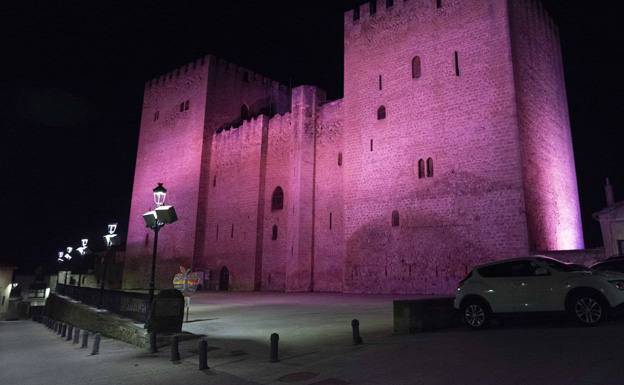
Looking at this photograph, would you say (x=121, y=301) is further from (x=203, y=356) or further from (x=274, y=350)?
(x=274, y=350)

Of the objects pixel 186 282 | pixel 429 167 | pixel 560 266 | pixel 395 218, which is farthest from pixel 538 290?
pixel 395 218

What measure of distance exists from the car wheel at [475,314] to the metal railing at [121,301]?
6950 millimetres

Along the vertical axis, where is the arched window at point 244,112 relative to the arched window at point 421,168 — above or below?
above

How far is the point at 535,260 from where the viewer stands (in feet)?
24.1

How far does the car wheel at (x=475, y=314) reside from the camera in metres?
7.52

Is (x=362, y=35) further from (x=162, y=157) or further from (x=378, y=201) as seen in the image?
(x=162, y=157)

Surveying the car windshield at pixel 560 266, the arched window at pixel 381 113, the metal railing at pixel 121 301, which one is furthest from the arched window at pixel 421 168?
the metal railing at pixel 121 301

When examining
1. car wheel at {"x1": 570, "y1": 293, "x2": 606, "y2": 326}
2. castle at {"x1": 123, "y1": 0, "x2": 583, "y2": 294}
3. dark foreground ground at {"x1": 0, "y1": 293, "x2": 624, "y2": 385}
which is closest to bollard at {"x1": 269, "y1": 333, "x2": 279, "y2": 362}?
dark foreground ground at {"x1": 0, "y1": 293, "x2": 624, "y2": 385}

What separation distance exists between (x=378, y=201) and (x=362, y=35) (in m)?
8.67

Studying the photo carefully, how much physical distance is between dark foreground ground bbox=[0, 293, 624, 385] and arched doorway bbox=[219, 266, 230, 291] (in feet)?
54.9

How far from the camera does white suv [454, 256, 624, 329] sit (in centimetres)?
676

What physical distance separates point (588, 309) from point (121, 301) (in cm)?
1130

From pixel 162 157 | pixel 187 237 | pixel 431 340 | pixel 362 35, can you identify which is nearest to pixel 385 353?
pixel 431 340

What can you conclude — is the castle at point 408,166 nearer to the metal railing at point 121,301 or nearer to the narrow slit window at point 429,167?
the narrow slit window at point 429,167
